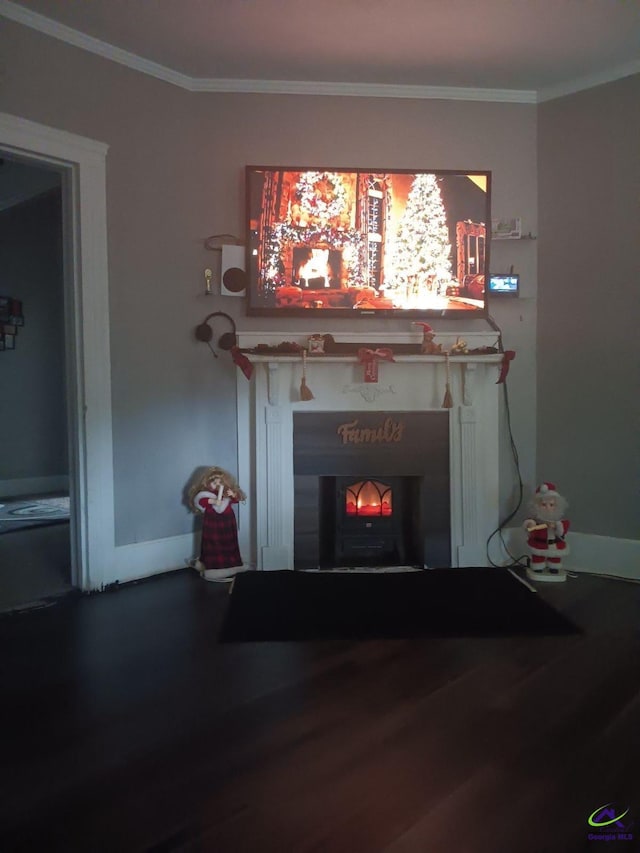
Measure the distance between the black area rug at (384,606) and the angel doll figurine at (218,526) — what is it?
121 mm

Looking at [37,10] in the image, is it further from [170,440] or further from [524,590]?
[524,590]

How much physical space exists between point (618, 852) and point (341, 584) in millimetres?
1723

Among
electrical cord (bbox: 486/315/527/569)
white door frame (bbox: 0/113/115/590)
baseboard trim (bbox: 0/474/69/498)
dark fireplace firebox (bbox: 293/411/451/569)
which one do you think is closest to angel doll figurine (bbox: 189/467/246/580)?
dark fireplace firebox (bbox: 293/411/451/569)

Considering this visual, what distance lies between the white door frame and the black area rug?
0.71 m

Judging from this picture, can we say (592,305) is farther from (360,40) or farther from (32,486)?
(32,486)

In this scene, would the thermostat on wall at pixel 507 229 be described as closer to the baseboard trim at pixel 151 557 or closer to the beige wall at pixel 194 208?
the beige wall at pixel 194 208

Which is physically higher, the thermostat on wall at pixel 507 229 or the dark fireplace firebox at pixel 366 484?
the thermostat on wall at pixel 507 229

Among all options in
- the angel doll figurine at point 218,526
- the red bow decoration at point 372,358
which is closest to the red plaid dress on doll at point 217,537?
the angel doll figurine at point 218,526

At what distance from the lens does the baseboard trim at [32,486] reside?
→ 5570mm

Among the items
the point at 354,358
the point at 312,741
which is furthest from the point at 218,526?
the point at 312,741

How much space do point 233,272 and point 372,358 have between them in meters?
0.83

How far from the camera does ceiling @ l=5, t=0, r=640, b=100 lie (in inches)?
98.7

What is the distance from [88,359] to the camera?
2766mm

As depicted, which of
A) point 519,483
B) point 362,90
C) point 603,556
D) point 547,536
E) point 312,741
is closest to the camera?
point 312,741
